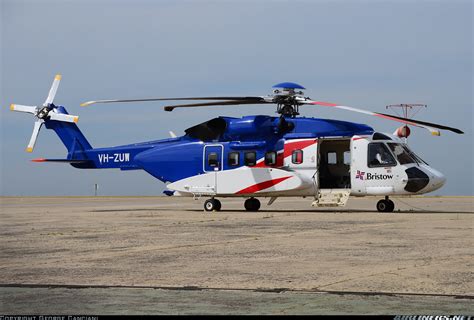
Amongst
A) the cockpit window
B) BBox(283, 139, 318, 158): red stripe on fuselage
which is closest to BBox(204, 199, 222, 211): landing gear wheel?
BBox(283, 139, 318, 158): red stripe on fuselage

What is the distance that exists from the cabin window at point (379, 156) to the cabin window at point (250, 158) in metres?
4.74

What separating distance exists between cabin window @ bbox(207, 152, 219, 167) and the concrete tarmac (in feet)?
38.7

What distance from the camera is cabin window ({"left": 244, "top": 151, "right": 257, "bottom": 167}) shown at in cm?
3097

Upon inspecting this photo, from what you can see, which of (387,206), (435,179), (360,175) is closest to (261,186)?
(360,175)

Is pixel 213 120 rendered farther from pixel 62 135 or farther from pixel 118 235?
pixel 118 235

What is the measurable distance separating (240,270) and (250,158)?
65.6 feet

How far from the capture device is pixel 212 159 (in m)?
31.8

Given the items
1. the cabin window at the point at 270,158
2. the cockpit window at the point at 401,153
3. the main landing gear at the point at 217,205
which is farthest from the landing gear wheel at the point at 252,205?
the cockpit window at the point at 401,153

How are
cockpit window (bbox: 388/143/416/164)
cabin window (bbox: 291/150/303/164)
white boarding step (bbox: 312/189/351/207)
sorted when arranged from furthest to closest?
1. cabin window (bbox: 291/150/303/164)
2. white boarding step (bbox: 312/189/351/207)
3. cockpit window (bbox: 388/143/416/164)

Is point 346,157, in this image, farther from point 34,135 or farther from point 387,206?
point 34,135

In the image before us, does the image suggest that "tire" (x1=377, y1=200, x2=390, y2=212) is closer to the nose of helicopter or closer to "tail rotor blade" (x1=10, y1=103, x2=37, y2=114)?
the nose of helicopter

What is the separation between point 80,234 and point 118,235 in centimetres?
106

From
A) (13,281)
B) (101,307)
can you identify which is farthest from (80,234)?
(101,307)

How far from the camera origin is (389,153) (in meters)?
28.8
